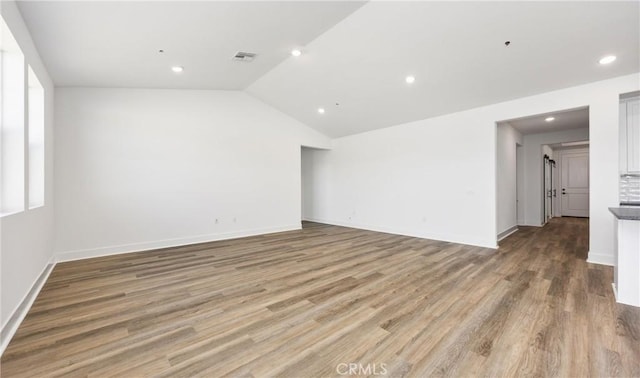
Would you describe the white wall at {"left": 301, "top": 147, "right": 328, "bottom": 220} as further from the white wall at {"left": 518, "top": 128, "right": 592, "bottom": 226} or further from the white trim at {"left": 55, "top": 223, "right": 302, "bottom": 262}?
the white wall at {"left": 518, "top": 128, "right": 592, "bottom": 226}

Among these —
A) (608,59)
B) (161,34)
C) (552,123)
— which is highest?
(161,34)

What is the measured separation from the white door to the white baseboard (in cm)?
1337

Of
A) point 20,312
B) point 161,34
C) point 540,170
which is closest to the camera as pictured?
point 20,312

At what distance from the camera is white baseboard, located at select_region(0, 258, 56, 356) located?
1965 mm

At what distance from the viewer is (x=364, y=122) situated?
6344 mm

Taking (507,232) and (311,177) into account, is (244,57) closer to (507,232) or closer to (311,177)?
(311,177)

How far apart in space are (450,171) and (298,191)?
3617 mm

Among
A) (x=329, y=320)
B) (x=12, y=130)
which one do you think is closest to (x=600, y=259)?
(x=329, y=320)

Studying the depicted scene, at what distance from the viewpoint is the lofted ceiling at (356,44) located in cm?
267

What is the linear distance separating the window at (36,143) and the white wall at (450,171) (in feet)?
19.7

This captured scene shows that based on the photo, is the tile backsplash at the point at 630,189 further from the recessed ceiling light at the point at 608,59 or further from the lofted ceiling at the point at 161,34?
the lofted ceiling at the point at 161,34

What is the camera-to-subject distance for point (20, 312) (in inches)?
92.2

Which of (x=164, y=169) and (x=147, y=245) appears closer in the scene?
(x=147, y=245)

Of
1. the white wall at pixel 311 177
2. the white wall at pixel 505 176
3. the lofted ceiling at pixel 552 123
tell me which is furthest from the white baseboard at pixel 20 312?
the lofted ceiling at pixel 552 123
